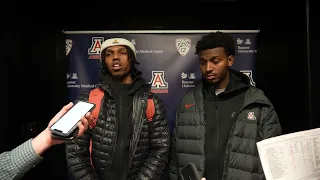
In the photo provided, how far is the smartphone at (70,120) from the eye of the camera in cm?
114

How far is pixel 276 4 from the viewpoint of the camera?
274 centimetres

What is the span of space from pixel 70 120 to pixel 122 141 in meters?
0.71

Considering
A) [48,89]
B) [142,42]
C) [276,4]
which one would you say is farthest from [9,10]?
[276,4]

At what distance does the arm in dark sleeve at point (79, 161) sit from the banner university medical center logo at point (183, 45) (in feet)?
3.99

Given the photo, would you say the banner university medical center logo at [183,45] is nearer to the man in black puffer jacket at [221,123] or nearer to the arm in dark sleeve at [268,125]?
the man in black puffer jacket at [221,123]

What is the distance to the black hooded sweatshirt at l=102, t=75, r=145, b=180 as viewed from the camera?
188 cm

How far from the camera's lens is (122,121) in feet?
6.31

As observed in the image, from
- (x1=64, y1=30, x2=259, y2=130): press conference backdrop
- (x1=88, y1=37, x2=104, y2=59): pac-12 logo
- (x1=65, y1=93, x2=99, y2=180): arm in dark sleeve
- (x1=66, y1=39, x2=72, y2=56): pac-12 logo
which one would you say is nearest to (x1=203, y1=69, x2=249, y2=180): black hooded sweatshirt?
(x1=64, y1=30, x2=259, y2=130): press conference backdrop

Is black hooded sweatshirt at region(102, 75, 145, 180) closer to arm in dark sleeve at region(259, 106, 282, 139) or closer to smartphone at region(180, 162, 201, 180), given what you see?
smartphone at region(180, 162, 201, 180)

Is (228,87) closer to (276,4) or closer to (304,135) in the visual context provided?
(304,135)

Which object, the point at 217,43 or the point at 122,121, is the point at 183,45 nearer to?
the point at 217,43

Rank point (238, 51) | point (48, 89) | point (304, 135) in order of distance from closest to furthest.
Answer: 1. point (304, 135)
2. point (48, 89)
3. point (238, 51)

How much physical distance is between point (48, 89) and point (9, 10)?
782 mm

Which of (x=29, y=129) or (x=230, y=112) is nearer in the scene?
(x=230, y=112)
